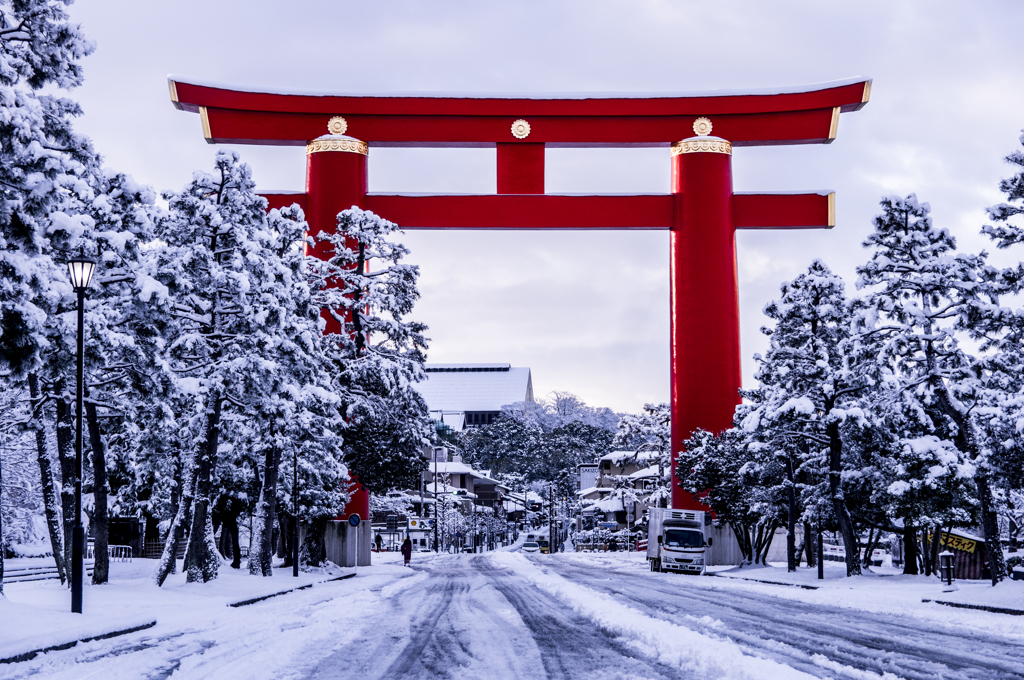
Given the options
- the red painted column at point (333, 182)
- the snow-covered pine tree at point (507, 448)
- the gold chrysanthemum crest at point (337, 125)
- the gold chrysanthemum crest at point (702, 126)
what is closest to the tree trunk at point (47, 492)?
the red painted column at point (333, 182)

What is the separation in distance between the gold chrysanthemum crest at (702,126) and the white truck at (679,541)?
15.8 metres

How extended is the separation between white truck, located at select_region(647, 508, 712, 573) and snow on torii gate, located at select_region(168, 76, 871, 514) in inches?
117

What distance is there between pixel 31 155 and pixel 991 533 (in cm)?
2244

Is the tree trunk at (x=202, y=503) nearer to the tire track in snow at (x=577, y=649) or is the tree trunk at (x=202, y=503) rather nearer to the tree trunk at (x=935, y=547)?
the tire track in snow at (x=577, y=649)

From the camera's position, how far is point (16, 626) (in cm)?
1455

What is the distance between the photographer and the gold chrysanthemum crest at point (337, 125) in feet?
142

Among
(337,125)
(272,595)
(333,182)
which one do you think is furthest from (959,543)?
(337,125)

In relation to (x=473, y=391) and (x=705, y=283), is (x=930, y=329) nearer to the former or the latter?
→ (x=705, y=283)

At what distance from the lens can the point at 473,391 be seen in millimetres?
167500

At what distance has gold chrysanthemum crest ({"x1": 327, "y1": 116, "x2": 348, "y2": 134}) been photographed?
43188 millimetres

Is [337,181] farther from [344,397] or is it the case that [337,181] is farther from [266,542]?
[266,542]

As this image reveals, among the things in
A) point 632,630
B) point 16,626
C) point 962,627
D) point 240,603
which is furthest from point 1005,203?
point 16,626

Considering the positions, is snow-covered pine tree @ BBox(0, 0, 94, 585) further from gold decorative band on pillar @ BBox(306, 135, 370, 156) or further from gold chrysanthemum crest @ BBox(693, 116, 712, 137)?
gold chrysanthemum crest @ BBox(693, 116, 712, 137)

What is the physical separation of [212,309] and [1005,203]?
1899 cm
